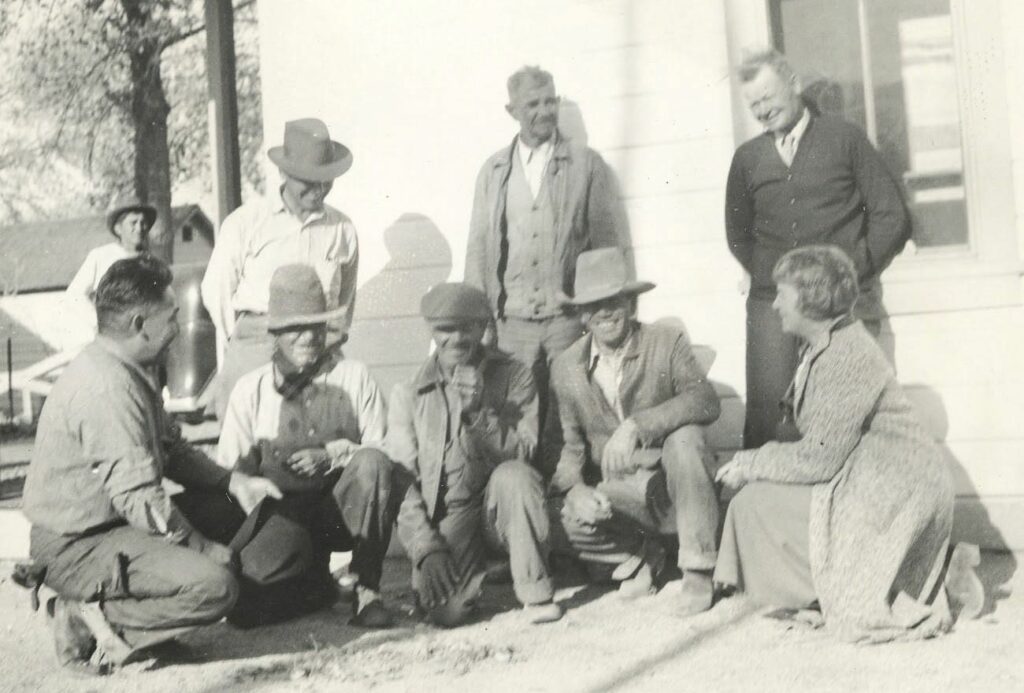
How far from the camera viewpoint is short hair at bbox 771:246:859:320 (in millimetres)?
3994

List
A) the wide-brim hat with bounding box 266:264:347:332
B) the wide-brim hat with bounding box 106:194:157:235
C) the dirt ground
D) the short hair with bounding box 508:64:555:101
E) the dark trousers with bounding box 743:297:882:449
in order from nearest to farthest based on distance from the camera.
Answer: the dirt ground → the wide-brim hat with bounding box 266:264:347:332 → the dark trousers with bounding box 743:297:882:449 → the short hair with bounding box 508:64:555:101 → the wide-brim hat with bounding box 106:194:157:235

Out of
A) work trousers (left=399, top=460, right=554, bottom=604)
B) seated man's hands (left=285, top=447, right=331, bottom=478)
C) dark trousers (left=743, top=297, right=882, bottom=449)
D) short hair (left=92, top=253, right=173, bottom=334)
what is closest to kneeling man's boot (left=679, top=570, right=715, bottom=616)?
work trousers (left=399, top=460, right=554, bottom=604)

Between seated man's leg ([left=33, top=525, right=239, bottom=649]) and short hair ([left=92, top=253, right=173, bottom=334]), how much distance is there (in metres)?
0.71

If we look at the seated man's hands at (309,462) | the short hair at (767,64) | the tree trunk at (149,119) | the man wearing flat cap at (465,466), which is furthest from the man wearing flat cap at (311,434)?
the tree trunk at (149,119)

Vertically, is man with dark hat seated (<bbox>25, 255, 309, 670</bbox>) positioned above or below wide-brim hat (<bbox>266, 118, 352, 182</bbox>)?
below

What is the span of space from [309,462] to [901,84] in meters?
3.23

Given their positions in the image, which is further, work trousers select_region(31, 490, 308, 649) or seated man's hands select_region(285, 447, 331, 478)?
seated man's hands select_region(285, 447, 331, 478)

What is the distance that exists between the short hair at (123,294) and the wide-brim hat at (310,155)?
1684 mm

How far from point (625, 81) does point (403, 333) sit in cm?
178

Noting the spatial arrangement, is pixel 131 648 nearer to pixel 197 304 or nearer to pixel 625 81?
pixel 625 81

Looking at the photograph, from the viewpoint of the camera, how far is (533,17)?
19.2 ft

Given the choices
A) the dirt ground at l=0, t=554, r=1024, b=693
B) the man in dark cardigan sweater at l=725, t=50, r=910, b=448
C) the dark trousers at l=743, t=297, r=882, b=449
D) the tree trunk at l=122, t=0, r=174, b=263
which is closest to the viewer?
the dirt ground at l=0, t=554, r=1024, b=693

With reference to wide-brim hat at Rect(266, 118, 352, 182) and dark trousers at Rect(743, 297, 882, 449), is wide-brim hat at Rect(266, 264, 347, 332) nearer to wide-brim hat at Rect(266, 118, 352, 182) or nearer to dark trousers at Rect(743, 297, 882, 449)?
wide-brim hat at Rect(266, 118, 352, 182)

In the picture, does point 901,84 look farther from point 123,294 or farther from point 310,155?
point 123,294
